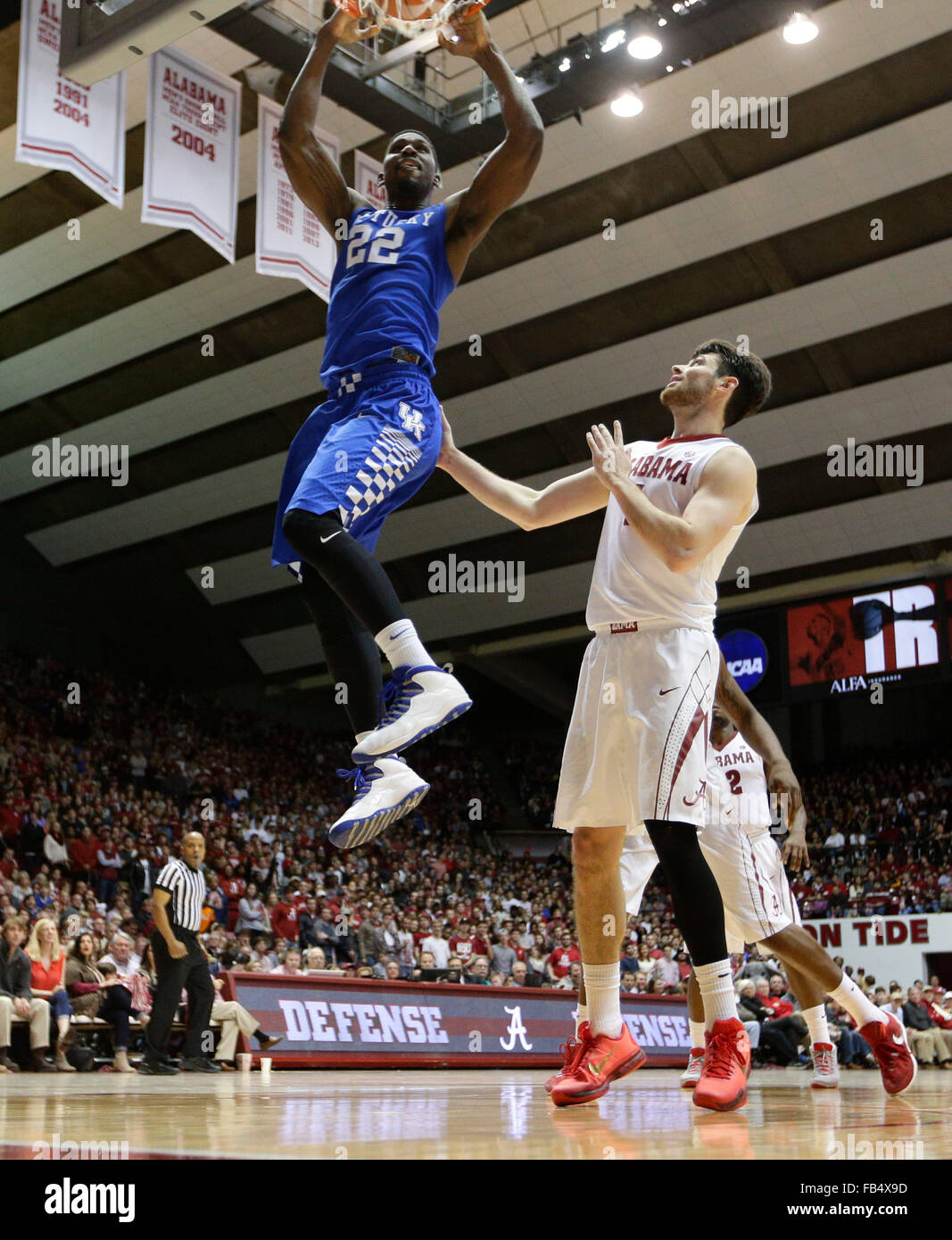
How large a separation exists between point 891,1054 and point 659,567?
2.16 m

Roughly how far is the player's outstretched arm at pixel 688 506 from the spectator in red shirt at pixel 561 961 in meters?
13.9

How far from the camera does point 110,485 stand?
29016 mm

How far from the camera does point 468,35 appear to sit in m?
4.18

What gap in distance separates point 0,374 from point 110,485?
375 centimetres

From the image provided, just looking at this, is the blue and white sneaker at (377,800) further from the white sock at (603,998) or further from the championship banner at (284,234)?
the championship banner at (284,234)

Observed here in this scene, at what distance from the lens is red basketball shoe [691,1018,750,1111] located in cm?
385

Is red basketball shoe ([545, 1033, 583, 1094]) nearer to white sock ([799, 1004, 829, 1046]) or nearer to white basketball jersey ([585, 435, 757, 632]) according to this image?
white basketball jersey ([585, 435, 757, 632])

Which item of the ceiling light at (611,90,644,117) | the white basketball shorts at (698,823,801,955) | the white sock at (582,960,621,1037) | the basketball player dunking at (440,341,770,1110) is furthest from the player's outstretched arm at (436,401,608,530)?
the ceiling light at (611,90,644,117)

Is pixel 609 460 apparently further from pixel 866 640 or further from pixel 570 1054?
pixel 866 640

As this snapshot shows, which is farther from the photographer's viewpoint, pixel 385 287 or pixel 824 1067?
pixel 824 1067

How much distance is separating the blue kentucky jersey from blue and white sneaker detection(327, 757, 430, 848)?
4.44 feet

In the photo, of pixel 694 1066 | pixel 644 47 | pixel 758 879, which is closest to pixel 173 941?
pixel 694 1066

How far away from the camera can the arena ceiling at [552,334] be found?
19.1 metres
